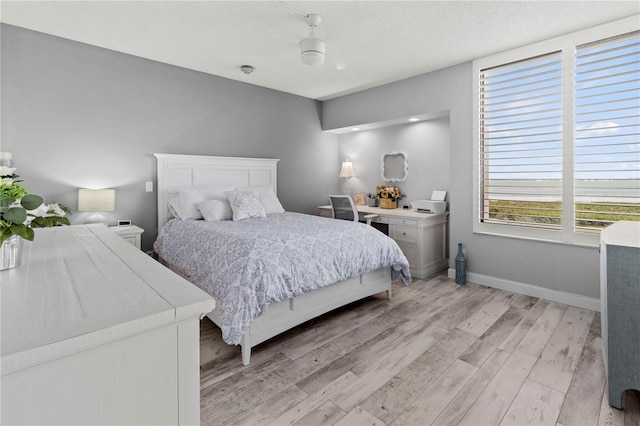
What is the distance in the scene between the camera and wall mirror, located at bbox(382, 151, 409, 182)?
193 inches

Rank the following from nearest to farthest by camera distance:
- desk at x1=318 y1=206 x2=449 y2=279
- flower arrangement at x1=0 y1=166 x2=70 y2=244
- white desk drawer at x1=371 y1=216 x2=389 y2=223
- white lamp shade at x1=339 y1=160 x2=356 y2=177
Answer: flower arrangement at x1=0 y1=166 x2=70 y2=244, desk at x1=318 y1=206 x2=449 y2=279, white desk drawer at x1=371 y1=216 x2=389 y2=223, white lamp shade at x1=339 y1=160 x2=356 y2=177

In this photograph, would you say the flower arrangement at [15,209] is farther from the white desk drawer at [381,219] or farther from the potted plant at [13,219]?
the white desk drawer at [381,219]

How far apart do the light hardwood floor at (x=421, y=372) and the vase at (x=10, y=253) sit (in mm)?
1180

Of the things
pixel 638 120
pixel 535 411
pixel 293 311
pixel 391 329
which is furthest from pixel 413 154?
pixel 535 411

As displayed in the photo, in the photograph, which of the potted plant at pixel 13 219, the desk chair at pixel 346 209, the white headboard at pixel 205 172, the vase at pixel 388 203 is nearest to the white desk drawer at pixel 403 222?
the desk chair at pixel 346 209

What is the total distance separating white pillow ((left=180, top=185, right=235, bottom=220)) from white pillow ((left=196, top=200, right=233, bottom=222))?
9 centimetres

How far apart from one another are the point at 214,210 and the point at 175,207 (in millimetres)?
559

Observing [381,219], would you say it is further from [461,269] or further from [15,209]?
[15,209]

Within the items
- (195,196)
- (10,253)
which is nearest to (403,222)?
(195,196)

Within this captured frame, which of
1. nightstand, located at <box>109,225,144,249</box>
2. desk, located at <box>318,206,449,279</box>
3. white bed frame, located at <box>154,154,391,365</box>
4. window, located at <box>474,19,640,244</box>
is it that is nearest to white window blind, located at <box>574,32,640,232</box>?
window, located at <box>474,19,640,244</box>

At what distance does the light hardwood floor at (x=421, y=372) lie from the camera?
1.71 metres

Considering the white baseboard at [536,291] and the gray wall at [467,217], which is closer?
the white baseboard at [536,291]

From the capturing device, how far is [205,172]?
417 cm

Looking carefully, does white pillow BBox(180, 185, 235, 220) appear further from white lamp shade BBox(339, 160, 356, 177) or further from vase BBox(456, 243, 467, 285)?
vase BBox(456, 243, 467, 285)
